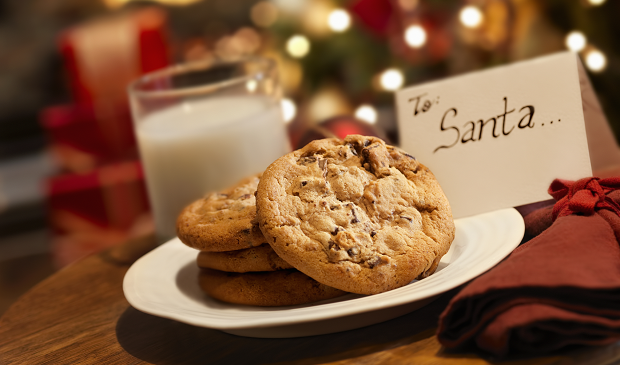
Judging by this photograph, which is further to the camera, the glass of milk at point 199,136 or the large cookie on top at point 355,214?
the glass of milk at point 199,136

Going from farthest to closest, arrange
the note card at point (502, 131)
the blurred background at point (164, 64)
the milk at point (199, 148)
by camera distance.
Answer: the blurred background at point (164, 64) → the milk at point (199, 148) → the note card at point (502, 131)

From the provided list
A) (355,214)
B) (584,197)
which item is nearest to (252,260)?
(355,214)

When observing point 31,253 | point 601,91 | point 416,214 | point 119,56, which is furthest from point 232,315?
point 31,253

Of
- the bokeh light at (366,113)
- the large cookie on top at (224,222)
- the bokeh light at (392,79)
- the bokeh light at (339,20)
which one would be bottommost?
the large cookie on top at (224,222)

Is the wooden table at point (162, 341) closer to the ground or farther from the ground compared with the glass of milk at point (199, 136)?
closer to the ground

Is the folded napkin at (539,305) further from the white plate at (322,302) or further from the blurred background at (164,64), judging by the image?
the blurred background at (164,64)

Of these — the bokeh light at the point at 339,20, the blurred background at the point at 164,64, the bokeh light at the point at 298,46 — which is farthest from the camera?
the bokeh light at the point at 298,46

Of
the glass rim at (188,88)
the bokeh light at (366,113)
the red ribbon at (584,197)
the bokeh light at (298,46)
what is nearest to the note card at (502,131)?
the red ribbon at (584,197)

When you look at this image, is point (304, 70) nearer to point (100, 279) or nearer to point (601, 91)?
point (601, 91)
